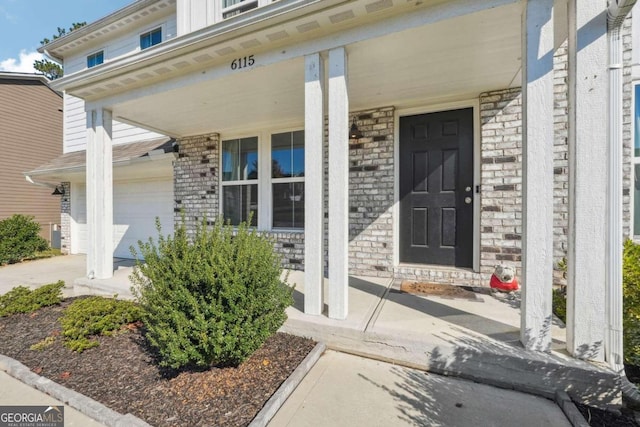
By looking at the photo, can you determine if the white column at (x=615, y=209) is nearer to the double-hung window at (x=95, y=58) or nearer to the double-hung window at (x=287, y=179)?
the double-hung window at (x=287, y=179)

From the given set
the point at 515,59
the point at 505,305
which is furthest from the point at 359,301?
the point at 515,59

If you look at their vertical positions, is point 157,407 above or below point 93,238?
below

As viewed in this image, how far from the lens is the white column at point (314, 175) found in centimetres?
270

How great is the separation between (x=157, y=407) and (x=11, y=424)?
3.12 ft

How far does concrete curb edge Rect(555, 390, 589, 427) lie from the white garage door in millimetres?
6509

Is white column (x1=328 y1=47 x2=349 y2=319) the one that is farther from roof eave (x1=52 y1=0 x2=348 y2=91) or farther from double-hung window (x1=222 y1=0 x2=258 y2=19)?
double-hung window (x1=222 y1=0 x2=258 y2=19)

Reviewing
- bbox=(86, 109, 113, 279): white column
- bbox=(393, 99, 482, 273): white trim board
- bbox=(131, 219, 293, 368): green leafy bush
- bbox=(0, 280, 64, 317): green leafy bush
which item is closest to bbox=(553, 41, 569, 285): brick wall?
bbox=(393, 99, 482, 273): white trim board

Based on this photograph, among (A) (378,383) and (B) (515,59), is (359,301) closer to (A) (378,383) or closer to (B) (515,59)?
(A) (378,383)

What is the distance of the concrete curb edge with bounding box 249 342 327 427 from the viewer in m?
1.72

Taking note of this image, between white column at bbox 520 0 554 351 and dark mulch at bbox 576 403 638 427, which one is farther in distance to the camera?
white column at bbox 520 0 554 351

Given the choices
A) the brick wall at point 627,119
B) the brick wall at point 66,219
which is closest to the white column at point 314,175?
the brick wall at point 627,119

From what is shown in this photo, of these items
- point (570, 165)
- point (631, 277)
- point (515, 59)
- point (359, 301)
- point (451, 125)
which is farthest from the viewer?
point (451, 125)

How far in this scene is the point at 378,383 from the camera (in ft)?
7.04

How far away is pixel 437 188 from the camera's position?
393 centimetres
